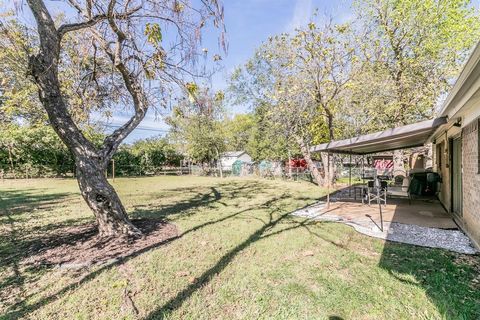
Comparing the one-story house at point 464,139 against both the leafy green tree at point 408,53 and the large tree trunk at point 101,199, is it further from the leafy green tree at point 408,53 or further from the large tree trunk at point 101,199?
the leafy green tree at point 408,53

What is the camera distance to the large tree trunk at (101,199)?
441 centimetres

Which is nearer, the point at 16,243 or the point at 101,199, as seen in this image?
the point at 101,199

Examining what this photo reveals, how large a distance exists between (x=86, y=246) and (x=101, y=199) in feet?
2.64

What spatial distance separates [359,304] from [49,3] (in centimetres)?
662

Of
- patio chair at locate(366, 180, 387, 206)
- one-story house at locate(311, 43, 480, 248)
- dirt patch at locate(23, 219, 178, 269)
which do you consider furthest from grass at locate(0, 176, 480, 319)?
patio chair at locate(366, 180, 387, 206)

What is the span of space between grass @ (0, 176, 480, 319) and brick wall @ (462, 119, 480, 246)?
90cm

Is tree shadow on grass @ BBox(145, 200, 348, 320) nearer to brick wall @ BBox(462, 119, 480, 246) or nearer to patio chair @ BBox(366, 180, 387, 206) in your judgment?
brick wall @ BBox(462, 119, 480, 246)

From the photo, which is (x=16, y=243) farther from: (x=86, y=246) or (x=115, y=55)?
(x=115, y=55)

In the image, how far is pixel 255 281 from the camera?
3.16 meters

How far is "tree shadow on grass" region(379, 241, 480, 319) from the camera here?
2596 mm

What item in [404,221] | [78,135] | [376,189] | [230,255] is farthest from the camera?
[376,189]

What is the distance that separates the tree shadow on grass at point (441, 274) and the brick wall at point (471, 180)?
2.76 ft

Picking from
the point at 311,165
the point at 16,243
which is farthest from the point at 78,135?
the point at 311,165

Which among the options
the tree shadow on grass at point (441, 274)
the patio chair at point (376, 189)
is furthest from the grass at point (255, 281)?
the patio chair at point (376, 189)
